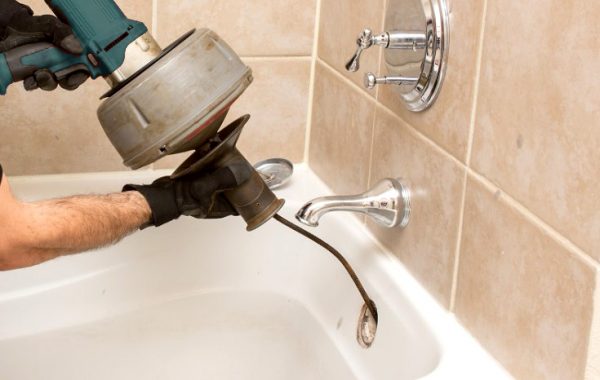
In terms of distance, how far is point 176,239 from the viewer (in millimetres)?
1671

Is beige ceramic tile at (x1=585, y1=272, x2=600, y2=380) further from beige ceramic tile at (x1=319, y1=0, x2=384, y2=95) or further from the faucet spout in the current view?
beige ceramic tile at (x1=319, y1=0, x2=384, y2=95)

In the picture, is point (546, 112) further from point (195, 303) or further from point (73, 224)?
point (195, 303)

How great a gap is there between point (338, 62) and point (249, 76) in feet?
1.43

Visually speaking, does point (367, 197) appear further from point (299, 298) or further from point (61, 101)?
point (61, 101)

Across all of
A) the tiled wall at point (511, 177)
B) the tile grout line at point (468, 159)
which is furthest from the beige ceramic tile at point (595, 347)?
the tile grout line at point (468, 159)

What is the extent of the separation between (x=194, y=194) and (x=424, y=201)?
318 millimetres

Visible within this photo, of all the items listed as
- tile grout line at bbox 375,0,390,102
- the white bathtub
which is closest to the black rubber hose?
the white bathtub

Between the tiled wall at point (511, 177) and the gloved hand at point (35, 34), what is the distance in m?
0.46

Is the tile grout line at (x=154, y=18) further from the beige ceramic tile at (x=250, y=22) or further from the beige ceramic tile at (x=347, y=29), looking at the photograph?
the beige ceramic tile at (x=347, y=29)

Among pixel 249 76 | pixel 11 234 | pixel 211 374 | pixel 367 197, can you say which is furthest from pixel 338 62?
pixel 11 234

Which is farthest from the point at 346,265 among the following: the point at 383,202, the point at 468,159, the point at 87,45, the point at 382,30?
the point at 87,45

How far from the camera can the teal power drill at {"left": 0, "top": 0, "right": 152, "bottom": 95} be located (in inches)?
47.9

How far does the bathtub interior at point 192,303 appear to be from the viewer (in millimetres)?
1557

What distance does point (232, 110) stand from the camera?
173 centimetres
